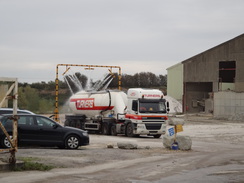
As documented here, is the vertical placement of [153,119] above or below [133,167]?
above

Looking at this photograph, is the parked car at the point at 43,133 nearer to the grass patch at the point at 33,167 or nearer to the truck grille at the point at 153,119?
the grass patch at the point at 33,167

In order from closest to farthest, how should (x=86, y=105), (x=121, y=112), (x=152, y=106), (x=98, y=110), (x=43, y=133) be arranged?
(x=43, y=133)
(x=152, y=106)
(x=121, y=112)
(x=98, y=110)
(x=86, y=105)

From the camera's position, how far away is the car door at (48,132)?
2098 centimetres

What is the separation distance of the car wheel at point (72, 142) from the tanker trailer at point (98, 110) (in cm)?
1209

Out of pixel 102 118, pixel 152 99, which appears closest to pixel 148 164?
pixel 152 99

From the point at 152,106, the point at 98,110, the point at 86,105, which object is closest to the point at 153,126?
the point at 152,106

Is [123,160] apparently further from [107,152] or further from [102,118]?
[102,118]

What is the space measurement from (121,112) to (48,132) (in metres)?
13.0

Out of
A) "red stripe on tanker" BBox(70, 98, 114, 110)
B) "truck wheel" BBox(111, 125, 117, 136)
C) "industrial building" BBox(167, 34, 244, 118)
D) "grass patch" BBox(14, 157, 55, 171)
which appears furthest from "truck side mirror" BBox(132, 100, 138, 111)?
"industrial building" BBox(167, 34, 244, 118)

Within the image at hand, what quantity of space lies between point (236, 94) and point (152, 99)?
78.8 ft

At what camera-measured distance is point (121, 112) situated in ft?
110

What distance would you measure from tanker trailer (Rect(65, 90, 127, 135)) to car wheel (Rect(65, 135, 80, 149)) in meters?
12.1

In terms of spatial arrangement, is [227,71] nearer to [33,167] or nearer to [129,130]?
[129,130]

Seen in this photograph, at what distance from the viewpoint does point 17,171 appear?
1370 cm
